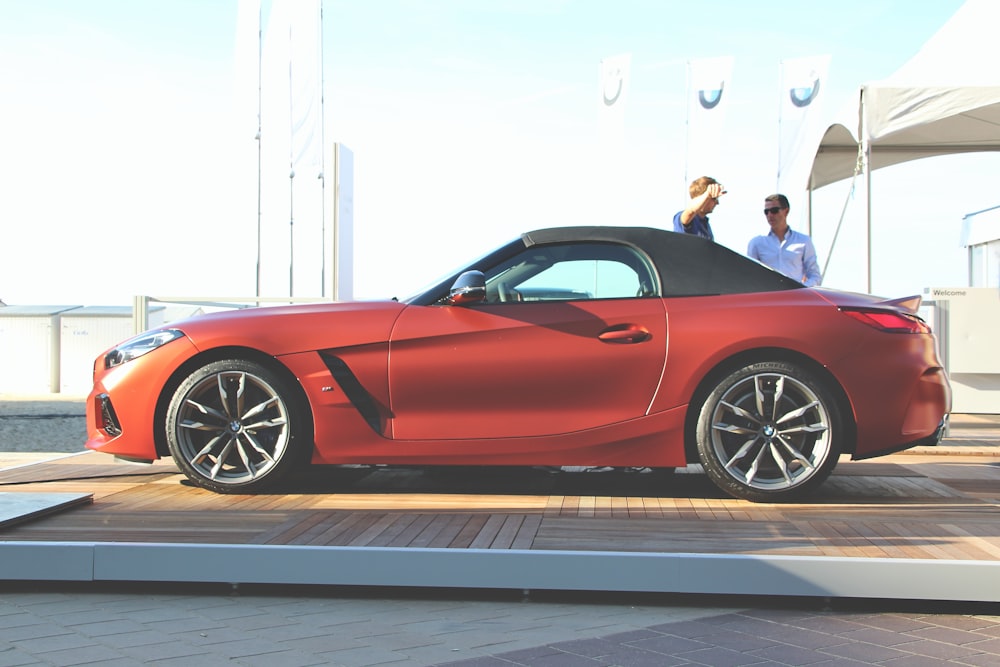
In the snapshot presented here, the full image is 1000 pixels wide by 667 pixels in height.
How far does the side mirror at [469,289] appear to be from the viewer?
4.73 meters

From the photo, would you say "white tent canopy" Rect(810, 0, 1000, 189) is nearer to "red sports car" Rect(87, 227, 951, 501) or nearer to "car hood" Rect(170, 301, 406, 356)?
"red sports car" Rect(87, 227, 951, 501)

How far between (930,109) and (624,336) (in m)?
6.26

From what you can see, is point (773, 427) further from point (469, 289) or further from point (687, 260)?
point (469, 289)

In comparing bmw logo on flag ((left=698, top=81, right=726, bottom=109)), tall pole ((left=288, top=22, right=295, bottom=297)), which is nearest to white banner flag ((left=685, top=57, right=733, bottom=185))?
bmw logo on flag ((left=698, top=81, right=726, bottom=109))

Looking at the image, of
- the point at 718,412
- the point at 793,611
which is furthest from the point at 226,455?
the point at 793,611

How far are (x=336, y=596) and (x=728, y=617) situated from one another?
1390 millimetres

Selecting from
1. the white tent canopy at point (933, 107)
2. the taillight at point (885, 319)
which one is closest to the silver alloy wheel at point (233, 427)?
the taillight at point (885, 319)

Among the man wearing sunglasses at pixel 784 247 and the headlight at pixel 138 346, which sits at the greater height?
the man wearing sunglasses at pixel 784 247

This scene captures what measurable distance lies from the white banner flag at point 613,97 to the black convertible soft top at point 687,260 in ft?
57.7

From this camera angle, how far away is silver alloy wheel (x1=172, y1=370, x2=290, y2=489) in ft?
16.1

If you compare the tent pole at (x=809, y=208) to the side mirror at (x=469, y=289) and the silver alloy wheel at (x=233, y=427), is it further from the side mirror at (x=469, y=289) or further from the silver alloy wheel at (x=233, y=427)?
the silver alloy wheel at (x=233, y=427)

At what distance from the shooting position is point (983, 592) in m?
3.44

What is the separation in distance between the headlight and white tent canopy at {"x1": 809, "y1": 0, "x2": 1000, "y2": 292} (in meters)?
6.75

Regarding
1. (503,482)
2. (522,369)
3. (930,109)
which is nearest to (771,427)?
(522,369)
